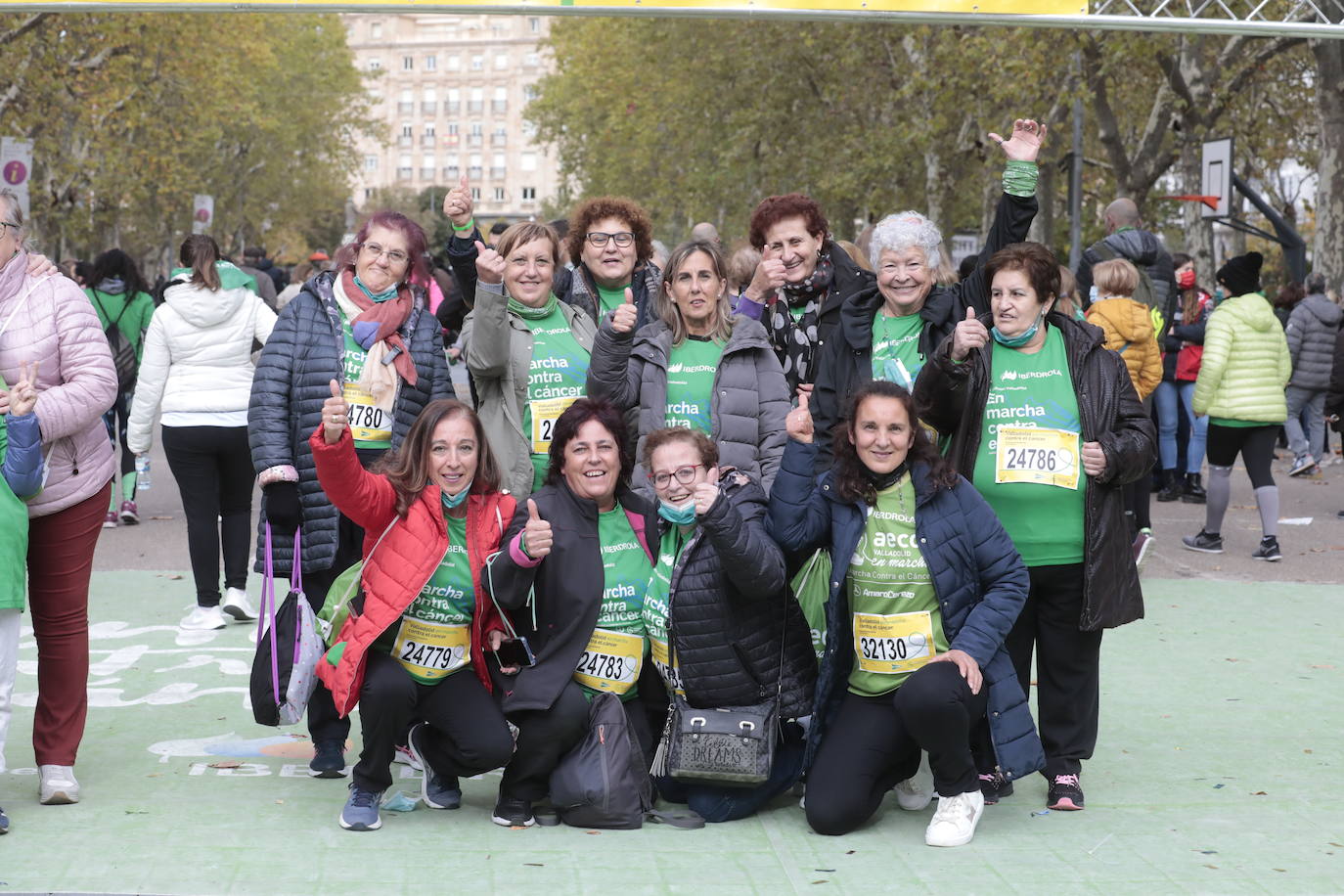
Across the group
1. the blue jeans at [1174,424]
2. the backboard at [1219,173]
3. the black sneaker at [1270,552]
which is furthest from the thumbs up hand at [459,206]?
the backboard at [1219,173]

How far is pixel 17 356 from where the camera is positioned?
538cm

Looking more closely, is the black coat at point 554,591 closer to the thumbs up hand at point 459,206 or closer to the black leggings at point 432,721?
the black leggings at point 432,721

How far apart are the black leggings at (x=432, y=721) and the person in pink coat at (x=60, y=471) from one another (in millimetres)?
983

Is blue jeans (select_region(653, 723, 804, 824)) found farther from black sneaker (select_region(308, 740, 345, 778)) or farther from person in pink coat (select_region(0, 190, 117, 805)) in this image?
person in pink coat (select_region(0, 190, 117, 805))

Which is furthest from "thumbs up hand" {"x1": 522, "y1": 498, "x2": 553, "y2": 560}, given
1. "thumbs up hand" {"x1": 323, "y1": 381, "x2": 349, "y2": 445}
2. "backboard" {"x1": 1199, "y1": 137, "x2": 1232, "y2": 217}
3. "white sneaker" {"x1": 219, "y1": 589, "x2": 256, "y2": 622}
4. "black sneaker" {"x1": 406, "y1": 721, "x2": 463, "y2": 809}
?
"backboard" {"x1": 1199, "y1": 137, "x2": 1232, "y2": 217}

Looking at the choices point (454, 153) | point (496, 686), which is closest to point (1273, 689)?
point (496, 686)

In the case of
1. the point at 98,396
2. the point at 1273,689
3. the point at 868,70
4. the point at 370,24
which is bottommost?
the point at 1273,689

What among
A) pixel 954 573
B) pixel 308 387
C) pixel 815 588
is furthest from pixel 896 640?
pixel 308 387

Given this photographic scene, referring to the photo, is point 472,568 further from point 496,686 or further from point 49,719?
point 49,719

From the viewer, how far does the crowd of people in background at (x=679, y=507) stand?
5.27 metres

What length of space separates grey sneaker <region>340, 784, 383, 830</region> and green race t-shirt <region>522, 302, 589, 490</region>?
132 centimetres

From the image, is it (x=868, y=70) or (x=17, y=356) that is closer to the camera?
A: (x=17, y=356)

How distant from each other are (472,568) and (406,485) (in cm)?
34

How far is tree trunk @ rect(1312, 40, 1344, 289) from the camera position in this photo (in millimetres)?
21031
